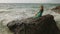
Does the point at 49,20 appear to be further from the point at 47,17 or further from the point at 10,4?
the point at 10,4

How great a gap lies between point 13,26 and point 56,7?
1.56 metres

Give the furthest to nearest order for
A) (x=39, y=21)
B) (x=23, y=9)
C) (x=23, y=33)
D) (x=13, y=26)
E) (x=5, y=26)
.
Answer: (x=23, y=9)
(x=5, y=26)
(x=13, y=26)
(x=39, y=21)
(x=23, y=33)

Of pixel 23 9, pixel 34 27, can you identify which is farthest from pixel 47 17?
pixel 23 9

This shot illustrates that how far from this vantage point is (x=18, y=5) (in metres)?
3.32

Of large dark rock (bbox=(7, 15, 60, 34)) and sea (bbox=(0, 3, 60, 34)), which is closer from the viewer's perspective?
large dark rock (bbox=(7, 15, 60, 34))

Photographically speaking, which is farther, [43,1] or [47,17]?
[43,1]

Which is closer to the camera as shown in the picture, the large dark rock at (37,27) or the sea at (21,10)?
the large dark rock at (37,27)

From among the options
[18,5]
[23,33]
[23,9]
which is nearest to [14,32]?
[23,33]

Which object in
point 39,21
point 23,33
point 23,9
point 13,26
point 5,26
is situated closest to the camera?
point 23,33

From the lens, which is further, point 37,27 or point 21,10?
Result: point 21,10

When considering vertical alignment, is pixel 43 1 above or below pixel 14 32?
above

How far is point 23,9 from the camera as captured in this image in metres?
3.12

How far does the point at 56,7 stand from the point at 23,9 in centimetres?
80

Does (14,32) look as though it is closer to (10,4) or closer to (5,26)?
(5,26)
